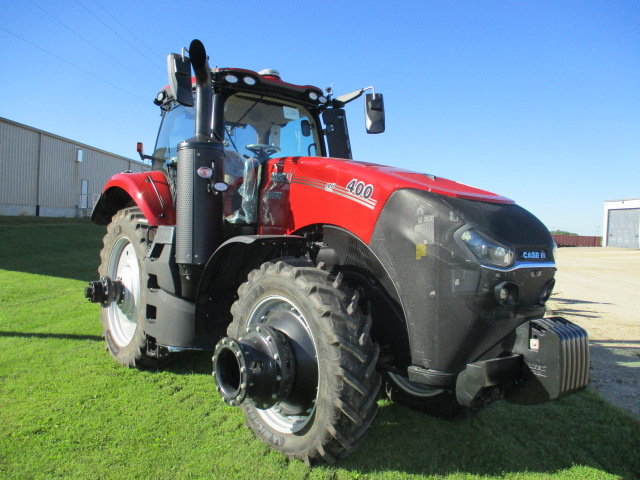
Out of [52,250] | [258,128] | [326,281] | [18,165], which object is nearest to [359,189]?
[326,281]

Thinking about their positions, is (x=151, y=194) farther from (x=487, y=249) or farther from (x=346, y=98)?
(x=487, y=249)

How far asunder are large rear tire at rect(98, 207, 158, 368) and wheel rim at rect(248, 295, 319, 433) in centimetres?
157

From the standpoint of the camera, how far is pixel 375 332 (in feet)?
9.69

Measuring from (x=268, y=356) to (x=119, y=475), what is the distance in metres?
1.02

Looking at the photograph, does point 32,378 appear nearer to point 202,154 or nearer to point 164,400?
point 164,400

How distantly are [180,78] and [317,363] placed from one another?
2028mm

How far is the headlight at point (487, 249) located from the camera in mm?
2367

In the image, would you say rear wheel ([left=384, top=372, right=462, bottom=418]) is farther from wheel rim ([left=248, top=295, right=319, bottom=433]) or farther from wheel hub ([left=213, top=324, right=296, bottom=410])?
wheel hub ([left=213, top=324, right=296, bottom=410])

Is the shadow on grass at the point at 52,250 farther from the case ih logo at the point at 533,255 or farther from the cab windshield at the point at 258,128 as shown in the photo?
the case ih logo at the point at 533,255

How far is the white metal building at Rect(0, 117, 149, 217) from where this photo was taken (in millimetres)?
21719

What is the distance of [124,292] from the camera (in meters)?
4.54

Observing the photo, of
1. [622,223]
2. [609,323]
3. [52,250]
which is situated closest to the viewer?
[609,323]

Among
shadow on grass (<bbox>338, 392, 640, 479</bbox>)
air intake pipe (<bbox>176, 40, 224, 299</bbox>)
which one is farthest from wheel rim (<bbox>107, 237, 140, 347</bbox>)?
shadow on grass (<bbox>338, 392, 640, 479</bbox>)

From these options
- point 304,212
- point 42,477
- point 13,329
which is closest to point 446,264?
point 304,212
